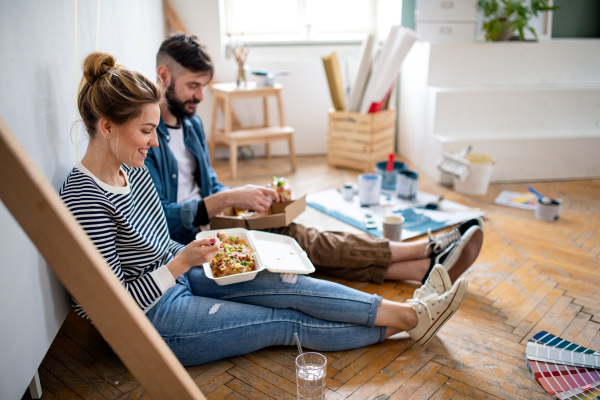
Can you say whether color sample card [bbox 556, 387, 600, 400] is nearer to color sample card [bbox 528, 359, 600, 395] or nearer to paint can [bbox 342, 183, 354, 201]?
color sample card [bbox 528, 359, 600, 395]

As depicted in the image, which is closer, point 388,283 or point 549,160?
point 388,283

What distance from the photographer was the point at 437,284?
63.6 inches

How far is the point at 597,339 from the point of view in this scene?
5.18 ft

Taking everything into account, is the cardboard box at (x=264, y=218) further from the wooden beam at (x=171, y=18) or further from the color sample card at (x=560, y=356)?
the wooden beam at (x=171, y=18)

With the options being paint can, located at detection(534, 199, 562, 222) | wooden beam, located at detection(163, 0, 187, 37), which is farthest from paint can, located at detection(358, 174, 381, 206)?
wooden beam, located at detection(163, 0, 187, 37)

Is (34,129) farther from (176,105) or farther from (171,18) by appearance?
(171,18)

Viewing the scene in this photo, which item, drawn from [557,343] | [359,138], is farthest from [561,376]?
[359,138]

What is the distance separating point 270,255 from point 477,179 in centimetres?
189

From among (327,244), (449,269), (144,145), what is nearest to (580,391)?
(449,269)

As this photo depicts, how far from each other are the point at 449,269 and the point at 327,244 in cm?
47

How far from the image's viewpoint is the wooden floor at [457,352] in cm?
135

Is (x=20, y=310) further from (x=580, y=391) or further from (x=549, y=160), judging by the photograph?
(x=549, y=160)

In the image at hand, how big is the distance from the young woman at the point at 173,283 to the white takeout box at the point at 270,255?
0.04 meters

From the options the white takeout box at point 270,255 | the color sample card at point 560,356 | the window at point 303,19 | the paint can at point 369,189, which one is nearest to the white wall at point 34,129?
the white takeout box at point 270,255
